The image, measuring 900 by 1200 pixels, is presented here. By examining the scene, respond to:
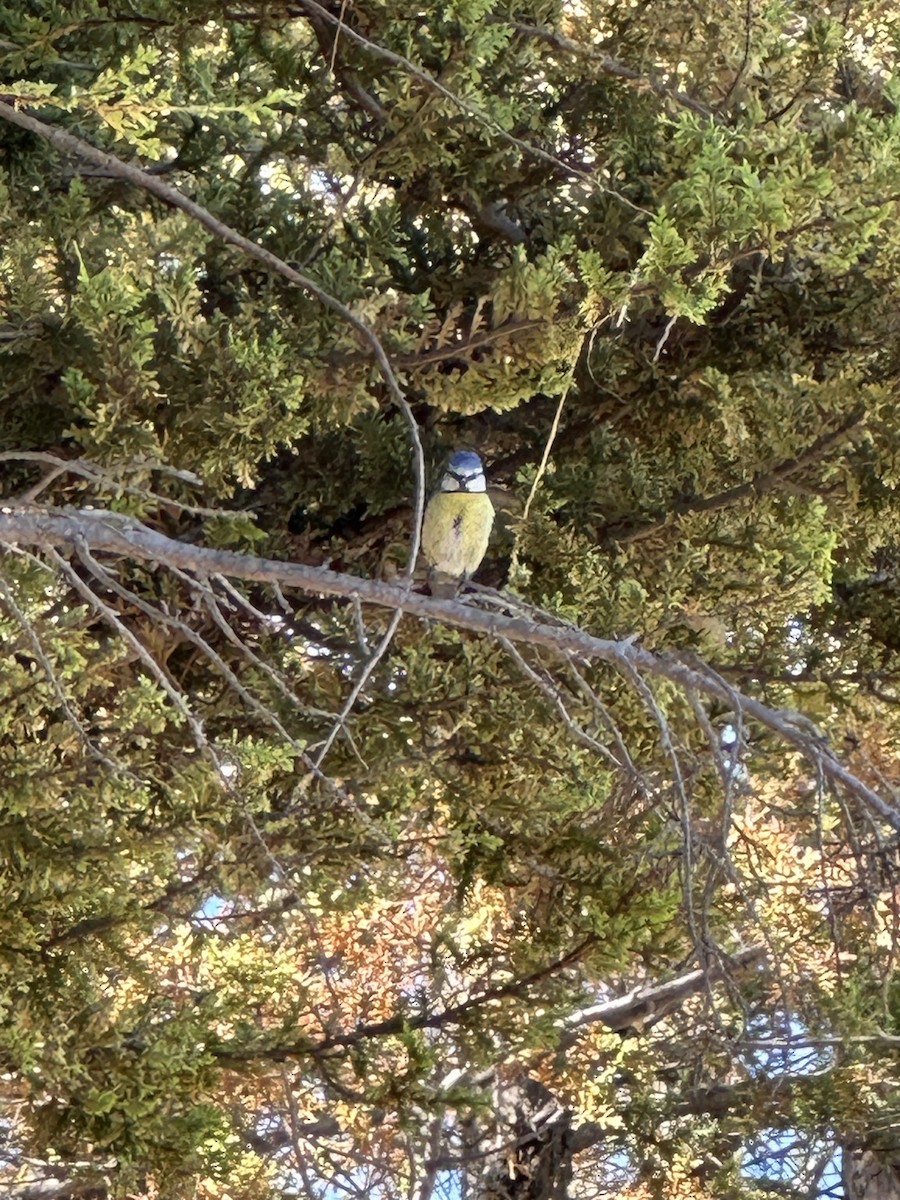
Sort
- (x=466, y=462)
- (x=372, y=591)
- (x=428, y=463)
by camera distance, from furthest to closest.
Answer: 1. (x=428, y=463)
2. (x=466, y=462)
3. (x=372, y=591)

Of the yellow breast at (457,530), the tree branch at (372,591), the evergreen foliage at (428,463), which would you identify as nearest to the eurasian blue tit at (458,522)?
the yellow breast at (457,530)

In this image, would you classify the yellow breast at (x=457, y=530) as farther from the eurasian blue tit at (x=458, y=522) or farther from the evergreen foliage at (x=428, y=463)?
Answer: the evergreen foliage at (x=428, y=463)

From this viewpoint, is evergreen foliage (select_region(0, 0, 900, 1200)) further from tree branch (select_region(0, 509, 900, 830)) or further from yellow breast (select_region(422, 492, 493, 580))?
tree branch (select_region(0, 509, 900, 830))

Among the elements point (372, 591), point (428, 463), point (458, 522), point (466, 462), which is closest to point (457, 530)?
point (458, 522)

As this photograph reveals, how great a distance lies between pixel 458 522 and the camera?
488cm

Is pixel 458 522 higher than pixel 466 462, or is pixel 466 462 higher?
pixel 466 462

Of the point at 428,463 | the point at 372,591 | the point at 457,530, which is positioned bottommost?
the point at 372,591

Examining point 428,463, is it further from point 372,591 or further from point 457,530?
point 372,591

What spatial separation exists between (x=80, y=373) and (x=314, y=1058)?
2.48 m

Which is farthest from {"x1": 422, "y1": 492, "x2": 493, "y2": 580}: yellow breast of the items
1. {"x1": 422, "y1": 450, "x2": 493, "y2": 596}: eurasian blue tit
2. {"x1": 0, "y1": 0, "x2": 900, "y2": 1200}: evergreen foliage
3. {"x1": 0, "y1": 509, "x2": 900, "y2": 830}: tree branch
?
{"x1": 0, "y1": 509, "x2": 900, "y2": 830}: tree branch

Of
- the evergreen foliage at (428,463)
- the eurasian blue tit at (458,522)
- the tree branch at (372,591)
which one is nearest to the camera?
the tree branch at (372,591)

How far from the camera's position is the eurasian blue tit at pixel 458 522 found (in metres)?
4.86

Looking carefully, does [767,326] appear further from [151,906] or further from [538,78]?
[151,906]

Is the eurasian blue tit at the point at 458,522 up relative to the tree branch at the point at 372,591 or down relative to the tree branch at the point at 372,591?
up
